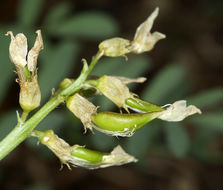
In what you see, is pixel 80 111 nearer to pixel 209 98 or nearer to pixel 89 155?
pixel 89 155

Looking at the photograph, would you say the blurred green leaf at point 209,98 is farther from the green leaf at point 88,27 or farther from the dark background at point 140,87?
the green leaf at point 88,27

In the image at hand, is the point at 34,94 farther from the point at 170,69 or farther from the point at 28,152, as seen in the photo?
the point at 28,152

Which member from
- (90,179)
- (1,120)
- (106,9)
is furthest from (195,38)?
(1,120)

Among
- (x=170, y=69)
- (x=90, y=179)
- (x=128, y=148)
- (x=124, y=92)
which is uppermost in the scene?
(x=124, y=92)

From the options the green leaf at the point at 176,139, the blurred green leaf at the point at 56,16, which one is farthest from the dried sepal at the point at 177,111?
the blurred green leaf at the point at 56,16

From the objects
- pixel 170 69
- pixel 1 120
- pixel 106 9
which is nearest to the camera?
pixel 1 120

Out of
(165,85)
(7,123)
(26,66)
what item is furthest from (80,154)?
(165,85)

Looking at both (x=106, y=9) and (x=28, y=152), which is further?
(x=106, y=9)
